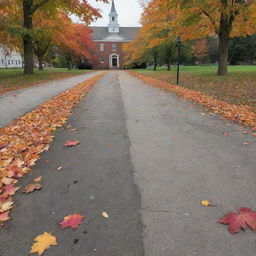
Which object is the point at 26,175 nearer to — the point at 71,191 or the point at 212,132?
the point at 71,191

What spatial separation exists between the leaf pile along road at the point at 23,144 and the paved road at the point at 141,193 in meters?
0.14

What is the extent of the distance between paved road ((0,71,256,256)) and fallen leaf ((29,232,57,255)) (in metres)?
0.06

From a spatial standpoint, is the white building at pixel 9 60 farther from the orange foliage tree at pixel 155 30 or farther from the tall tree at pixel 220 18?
the tall tree at pixel 220 18

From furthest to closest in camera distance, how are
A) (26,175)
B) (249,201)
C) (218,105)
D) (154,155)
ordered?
(218,105)
(154,155)
(26,175)
(249,201)

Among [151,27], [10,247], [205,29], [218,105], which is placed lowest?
[10,247]

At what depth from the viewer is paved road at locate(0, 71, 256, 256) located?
6.59 feet

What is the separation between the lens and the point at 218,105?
772 cm

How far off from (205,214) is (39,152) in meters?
2.84

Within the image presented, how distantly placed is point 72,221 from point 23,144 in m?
2.49

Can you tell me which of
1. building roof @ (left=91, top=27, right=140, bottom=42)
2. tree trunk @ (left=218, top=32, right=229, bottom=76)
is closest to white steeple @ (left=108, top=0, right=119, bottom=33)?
building roof @ (left=91, top=27, right=140, bottom=42)

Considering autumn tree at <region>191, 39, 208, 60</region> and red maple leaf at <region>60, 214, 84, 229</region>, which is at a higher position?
autumn tree at <region>191, 39, 208, 60</region>

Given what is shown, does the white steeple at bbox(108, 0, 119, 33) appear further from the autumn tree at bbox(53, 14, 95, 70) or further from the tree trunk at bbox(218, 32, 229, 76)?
the tree trunk at bbox(218, 32, 229, 76)

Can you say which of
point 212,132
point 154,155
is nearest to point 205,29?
point 212,132

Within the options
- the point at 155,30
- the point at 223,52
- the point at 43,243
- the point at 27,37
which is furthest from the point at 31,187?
the point at 155,30
